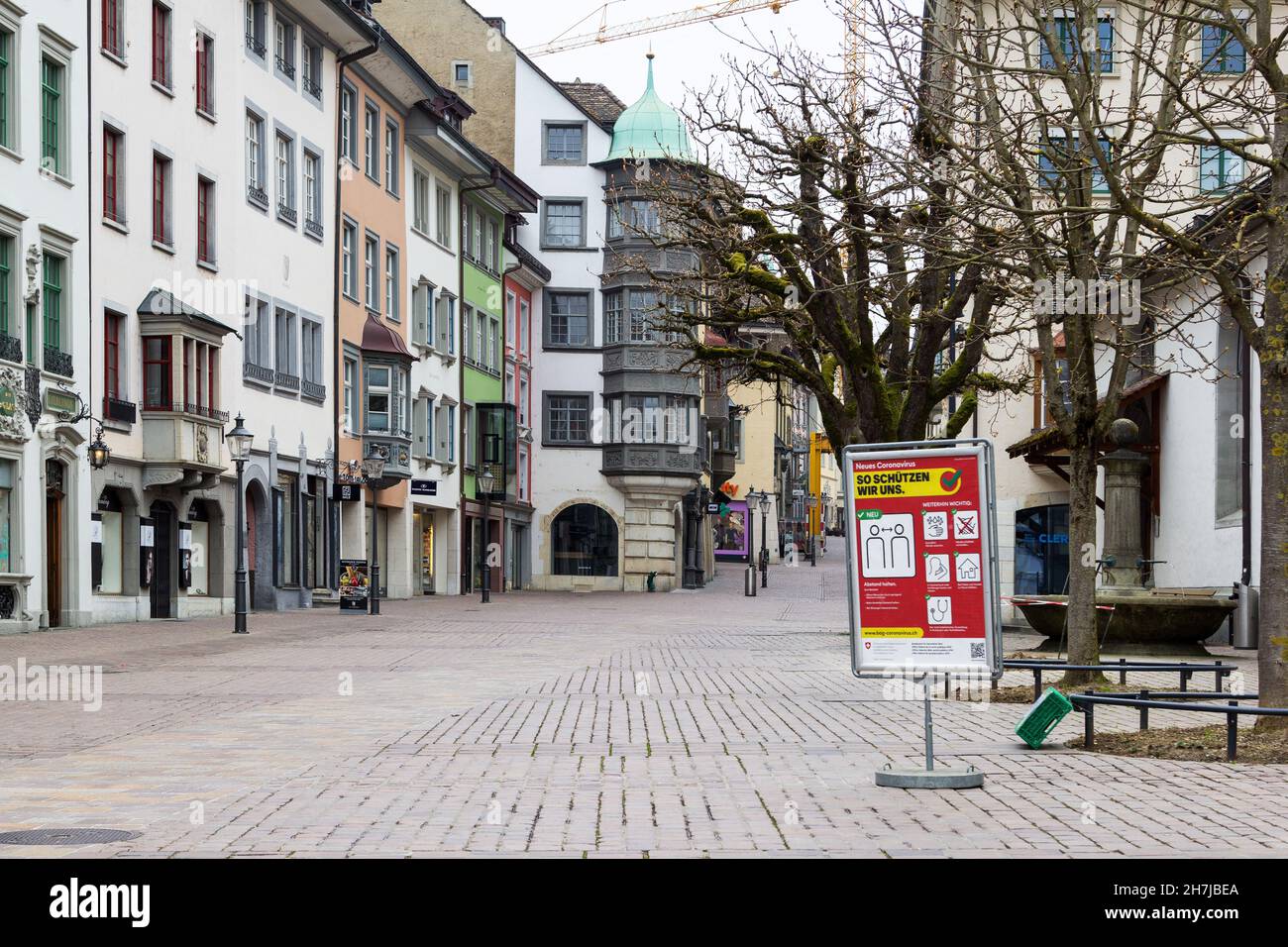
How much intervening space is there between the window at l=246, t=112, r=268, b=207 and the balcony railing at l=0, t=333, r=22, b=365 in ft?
37.0

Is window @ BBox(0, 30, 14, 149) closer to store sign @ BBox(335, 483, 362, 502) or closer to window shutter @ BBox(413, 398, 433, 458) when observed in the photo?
store sign @ BBox(335, 483, 362, 502)

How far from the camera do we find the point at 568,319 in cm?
6712

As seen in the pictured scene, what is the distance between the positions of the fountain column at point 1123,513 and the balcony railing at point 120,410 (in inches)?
671

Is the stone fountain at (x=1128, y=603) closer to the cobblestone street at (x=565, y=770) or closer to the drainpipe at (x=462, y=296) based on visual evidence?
the cobblestone street at (x=565, y=770)

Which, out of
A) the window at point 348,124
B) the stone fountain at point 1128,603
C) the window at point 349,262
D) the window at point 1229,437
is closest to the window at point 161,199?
the window at point 349,262

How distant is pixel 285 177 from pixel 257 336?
471 centimetres

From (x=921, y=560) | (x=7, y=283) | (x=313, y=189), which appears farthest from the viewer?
(x=313, y=189)

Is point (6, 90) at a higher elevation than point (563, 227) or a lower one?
lower

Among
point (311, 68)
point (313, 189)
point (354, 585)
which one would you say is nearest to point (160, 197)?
point (313, 189)

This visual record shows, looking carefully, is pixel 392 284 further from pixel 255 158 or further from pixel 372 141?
pixel 255 158

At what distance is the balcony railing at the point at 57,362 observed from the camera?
95.8 ft

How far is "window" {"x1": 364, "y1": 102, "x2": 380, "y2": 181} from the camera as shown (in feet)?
156

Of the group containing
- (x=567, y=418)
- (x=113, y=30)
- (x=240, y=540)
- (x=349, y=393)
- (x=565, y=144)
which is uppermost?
(x=565, y=144)
